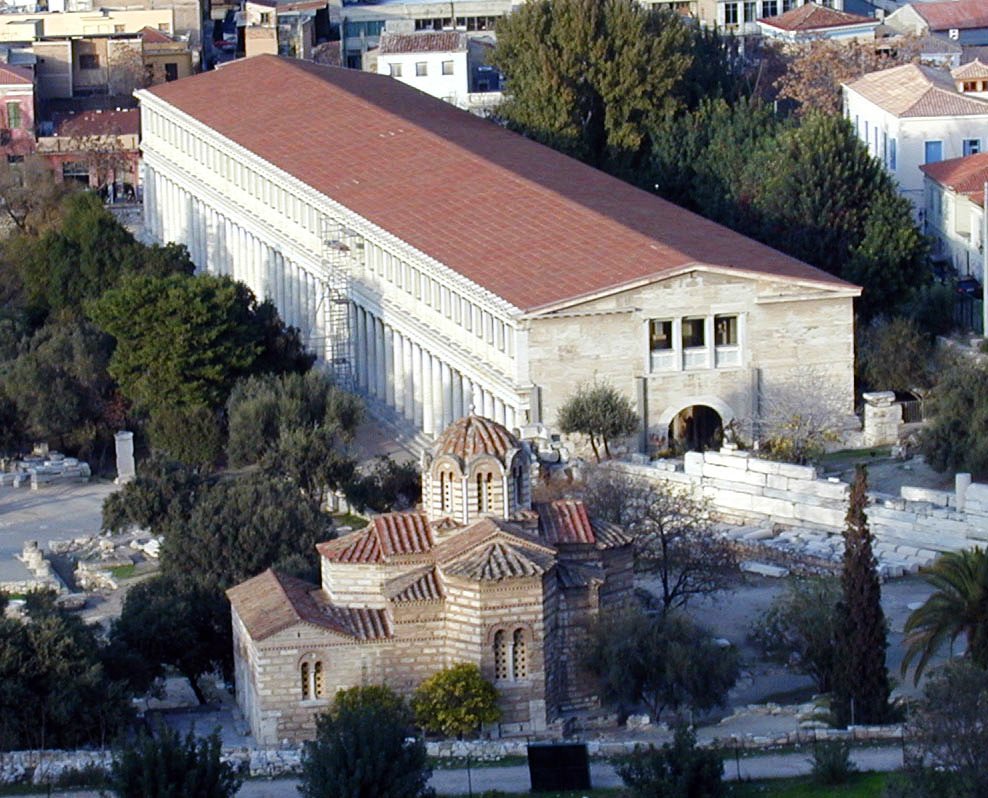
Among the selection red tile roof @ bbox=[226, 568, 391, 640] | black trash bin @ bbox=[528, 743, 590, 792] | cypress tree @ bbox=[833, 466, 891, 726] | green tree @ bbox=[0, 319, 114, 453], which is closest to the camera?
black trash bin @ bbox=[528, 743, 590, 792]

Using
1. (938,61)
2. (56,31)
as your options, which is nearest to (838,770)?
(938,61)

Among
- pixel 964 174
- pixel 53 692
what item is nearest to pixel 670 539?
pixel 53 692

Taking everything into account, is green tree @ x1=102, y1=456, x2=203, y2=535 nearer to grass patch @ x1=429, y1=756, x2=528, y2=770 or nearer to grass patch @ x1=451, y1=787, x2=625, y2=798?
grass patch @ x1=429, y1=756, x2=528, y2=770

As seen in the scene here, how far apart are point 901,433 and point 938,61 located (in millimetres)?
44250

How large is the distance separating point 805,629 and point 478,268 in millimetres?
24417

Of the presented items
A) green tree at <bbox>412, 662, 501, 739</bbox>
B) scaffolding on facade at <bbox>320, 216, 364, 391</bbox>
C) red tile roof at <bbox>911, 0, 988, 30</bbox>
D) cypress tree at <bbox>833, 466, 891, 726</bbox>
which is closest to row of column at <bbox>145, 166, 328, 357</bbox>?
scaffolding on facade at <bbox>320, 216, 364, 391</bbox>

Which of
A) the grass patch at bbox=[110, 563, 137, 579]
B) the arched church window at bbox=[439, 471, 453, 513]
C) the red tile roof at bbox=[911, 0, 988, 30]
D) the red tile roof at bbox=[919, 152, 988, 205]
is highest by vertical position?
the arched church window at bbox=[439, 471, 453, 513]

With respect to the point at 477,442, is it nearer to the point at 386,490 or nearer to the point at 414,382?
the point at 386,490

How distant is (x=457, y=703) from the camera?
201 feet

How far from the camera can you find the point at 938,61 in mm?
125625

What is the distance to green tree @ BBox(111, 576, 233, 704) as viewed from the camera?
65812 millimetres

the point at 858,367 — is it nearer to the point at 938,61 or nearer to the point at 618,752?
the point at 618,752

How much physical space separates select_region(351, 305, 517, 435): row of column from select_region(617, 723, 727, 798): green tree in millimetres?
29835

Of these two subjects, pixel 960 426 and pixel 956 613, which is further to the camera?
pixel 960 426
